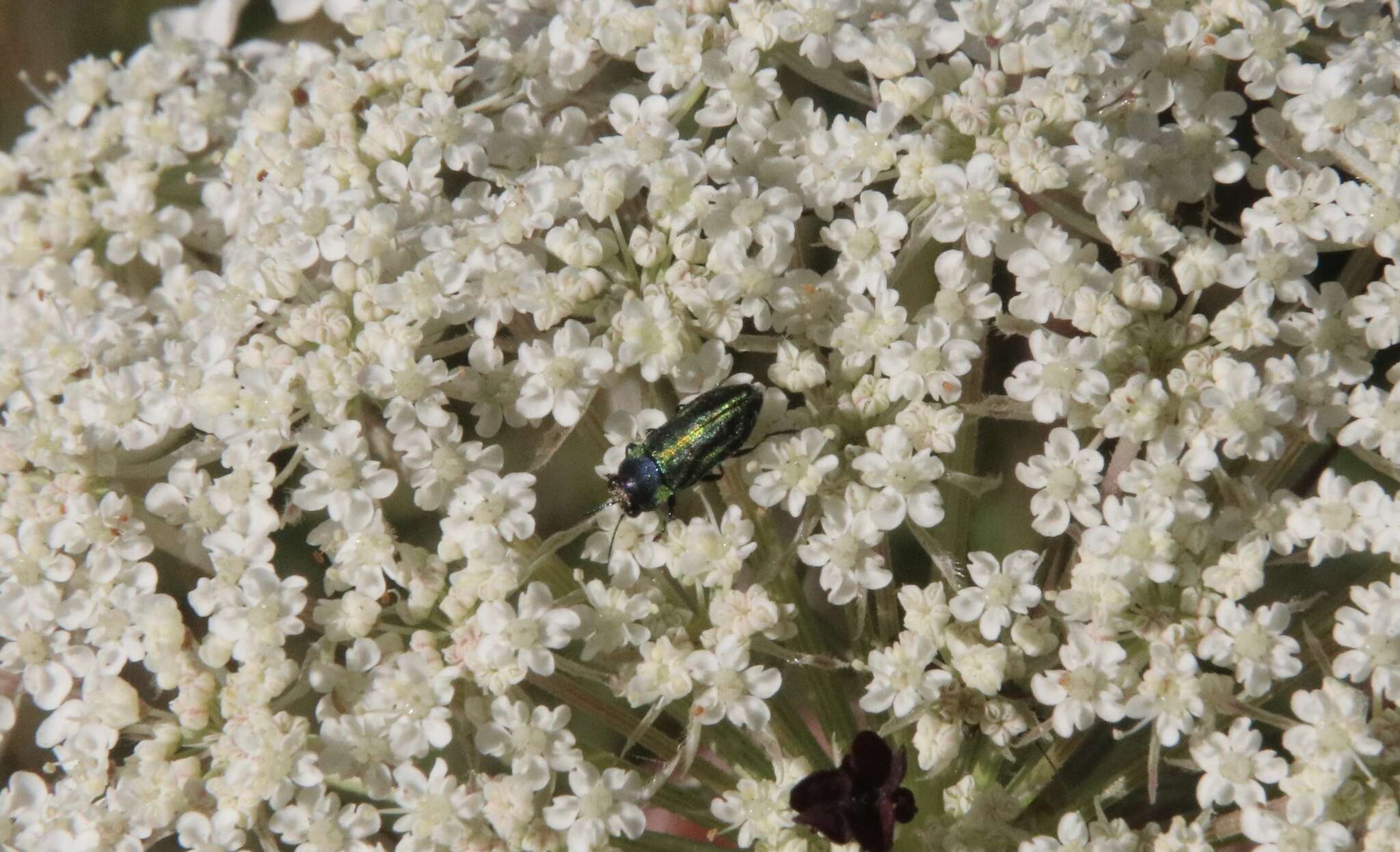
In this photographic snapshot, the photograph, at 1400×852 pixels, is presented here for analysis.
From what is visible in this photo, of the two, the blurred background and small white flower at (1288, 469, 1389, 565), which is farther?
the blurred background

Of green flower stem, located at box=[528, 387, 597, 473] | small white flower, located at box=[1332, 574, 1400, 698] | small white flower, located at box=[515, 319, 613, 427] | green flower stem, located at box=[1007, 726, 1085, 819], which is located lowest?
green flower stem, located at box=[1007, 726, 1085, 819]

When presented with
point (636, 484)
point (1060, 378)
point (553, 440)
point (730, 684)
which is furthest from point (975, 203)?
point (730, 684)

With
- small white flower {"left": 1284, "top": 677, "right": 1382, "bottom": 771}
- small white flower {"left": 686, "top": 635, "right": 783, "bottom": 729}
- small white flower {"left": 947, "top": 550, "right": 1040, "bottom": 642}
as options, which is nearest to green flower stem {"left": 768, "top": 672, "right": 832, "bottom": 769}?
small white flower {"left": 686, "top": 635, "right": 783, "bottom": 729}

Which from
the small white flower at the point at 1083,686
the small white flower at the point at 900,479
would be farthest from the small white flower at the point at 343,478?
the small white flower at the point at 1083,686

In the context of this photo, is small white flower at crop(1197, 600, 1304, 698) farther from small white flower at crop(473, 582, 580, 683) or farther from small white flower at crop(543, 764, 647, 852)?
small white flower at crop(473, 582, 580, 683)

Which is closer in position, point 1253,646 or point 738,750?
point 1253,646

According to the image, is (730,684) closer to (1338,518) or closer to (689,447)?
(689,447)
